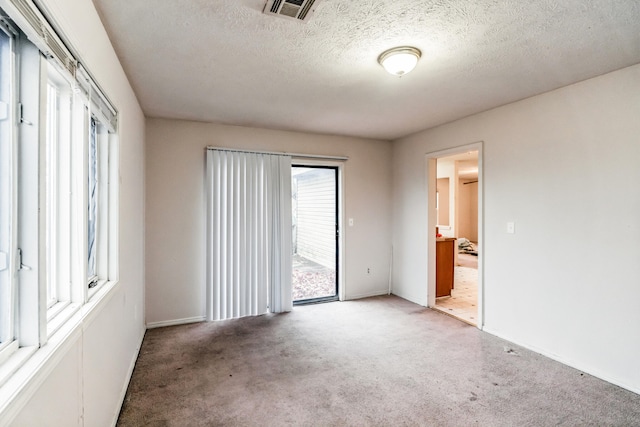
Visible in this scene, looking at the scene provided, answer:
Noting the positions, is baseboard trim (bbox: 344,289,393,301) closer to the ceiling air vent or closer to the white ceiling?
the white ceiling

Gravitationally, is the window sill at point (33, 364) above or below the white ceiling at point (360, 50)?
below

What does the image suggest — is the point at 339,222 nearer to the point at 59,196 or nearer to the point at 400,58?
the point at 400,58

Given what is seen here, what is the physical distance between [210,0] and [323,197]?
3.52 m

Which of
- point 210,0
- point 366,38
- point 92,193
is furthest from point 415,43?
point 92,193

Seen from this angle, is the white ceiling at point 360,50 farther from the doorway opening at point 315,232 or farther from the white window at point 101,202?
the doorway opening at point 315,232

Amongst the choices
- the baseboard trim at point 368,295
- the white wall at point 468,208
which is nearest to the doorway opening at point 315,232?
the baseboard trim at point 368,295

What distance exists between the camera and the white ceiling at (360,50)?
1.82m

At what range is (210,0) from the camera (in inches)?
67.8

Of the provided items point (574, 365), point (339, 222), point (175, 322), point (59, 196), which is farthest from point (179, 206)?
point (574, 365)

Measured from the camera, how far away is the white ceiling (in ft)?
5.96

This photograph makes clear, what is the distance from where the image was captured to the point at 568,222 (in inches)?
113

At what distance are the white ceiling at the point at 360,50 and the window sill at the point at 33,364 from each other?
165 centimetres

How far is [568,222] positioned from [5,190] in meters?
3.71

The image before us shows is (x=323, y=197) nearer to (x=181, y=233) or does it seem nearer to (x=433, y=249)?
(x=433, y=249)
